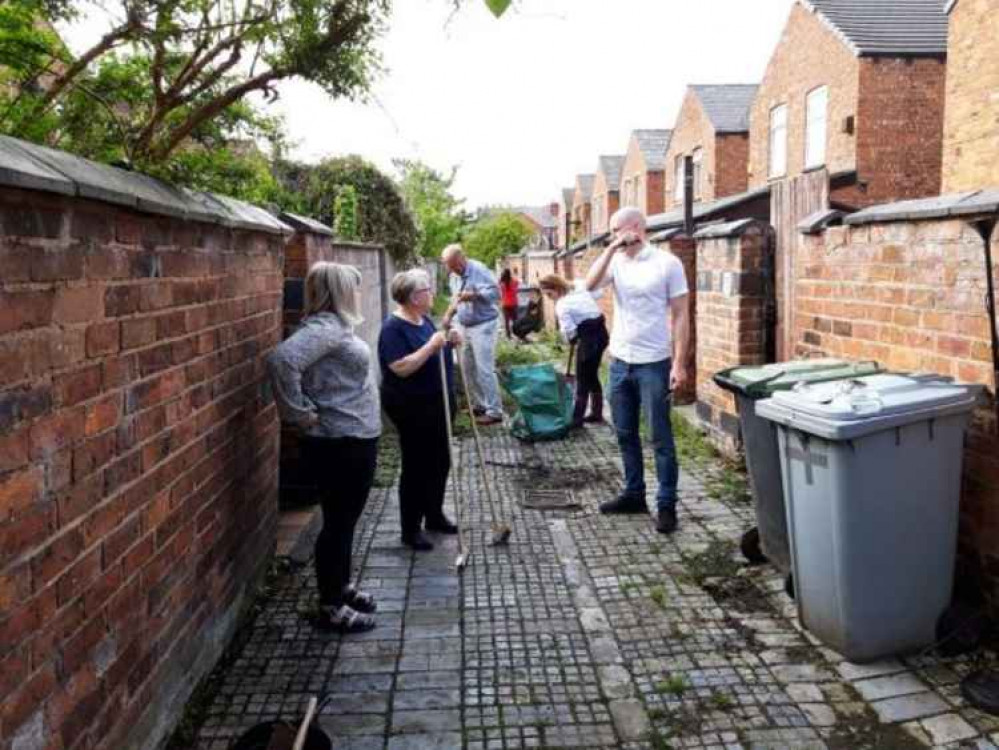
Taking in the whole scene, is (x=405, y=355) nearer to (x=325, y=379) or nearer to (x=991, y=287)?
(x=325, y=379)

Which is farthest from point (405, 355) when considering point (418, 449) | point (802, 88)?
point (802, 88)

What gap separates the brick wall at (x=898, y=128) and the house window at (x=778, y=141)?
480 cm

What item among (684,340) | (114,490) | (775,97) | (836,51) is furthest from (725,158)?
(114,490)

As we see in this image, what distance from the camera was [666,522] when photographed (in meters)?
5.71

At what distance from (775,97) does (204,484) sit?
79.6 feet

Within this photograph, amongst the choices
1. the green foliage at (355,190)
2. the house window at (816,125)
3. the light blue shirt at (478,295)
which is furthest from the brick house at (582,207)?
the light blue shirt at (478,295)

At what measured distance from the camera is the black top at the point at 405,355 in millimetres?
5258

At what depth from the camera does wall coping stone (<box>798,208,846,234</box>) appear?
18.8 feet

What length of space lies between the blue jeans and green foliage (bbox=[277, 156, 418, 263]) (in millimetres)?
6552

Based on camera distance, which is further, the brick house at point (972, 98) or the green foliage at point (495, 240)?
the green foliage at point (495, 240)

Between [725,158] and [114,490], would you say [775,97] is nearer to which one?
[725,158]

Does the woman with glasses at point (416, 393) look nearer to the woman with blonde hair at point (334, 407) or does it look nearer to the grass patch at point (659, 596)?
the woman with blonde hair at point (334, 407)

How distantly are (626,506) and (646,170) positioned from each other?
33.4m

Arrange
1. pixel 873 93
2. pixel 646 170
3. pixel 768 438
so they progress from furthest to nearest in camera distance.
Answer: pixel 646 170 < pixel 873 93 < pixel 768 438
